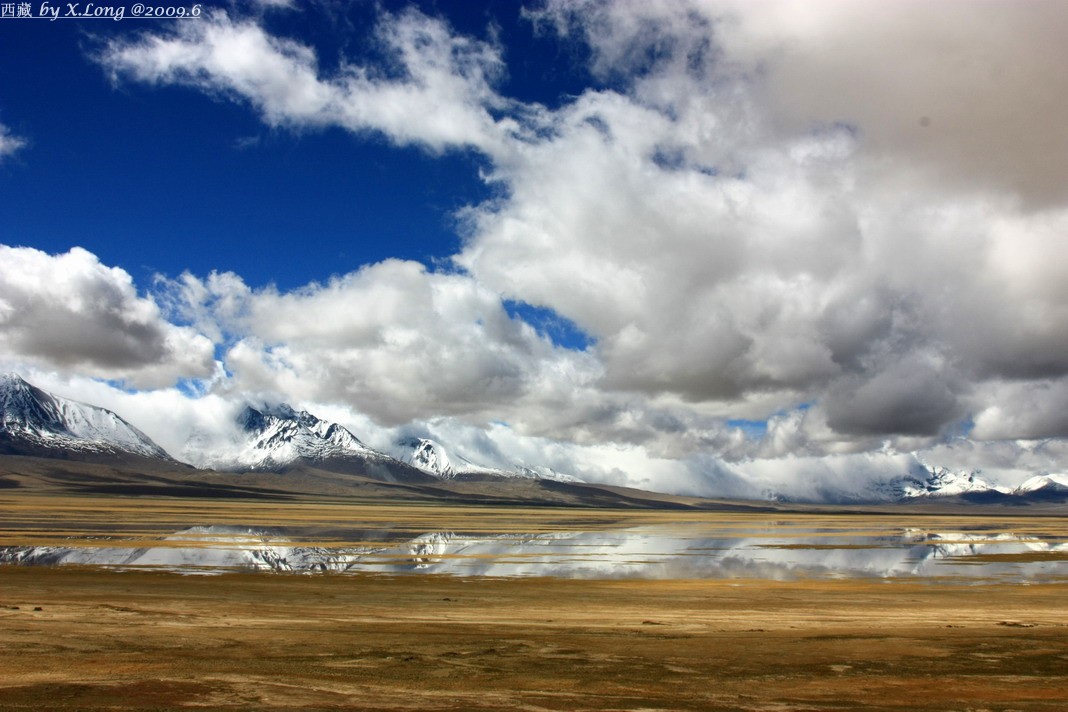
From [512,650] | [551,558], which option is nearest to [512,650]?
[512,650]

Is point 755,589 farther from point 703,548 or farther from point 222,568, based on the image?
point 703,548

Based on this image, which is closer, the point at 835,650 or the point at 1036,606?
the point at 835,650

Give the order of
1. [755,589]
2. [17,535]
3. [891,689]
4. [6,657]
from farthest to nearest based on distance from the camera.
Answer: [17,535] → [755,589] → [6,657] → [891,689]

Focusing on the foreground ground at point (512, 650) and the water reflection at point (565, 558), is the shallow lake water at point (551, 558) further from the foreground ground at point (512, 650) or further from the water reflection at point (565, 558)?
the foreground ground at point (512, 650)

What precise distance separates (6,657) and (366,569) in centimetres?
3145

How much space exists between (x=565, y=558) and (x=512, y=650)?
4137 centimetres

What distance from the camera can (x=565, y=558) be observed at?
6156 cm

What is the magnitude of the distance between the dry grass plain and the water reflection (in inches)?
509

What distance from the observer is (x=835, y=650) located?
21750 millimetres

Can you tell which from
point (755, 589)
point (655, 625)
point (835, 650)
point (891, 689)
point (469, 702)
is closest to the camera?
point (469, 702)

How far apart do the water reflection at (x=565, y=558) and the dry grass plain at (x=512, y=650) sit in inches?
509

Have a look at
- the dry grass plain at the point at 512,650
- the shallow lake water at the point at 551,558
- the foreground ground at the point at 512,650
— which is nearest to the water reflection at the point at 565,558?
the shallow lake water at the point at 551,558

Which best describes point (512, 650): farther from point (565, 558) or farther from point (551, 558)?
point (565, 558)

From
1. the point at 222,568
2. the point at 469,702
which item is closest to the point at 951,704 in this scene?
the point at 469,702
